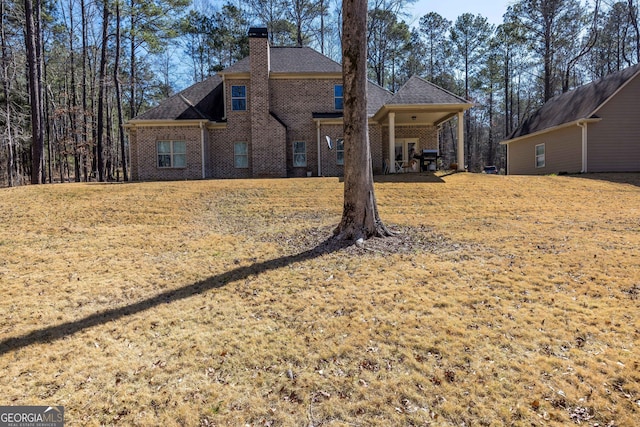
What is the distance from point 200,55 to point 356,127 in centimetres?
3041

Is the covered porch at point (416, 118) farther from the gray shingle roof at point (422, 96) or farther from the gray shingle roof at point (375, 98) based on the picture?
the gray shingle roof at point (375, 98)

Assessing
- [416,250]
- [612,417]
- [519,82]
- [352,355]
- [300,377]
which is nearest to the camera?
[612,417]

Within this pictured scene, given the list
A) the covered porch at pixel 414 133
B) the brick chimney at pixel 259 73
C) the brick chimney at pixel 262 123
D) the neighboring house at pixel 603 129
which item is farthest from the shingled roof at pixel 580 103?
the brick chimney at pixel 259 73

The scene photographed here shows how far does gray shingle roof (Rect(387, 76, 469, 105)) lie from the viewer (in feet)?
48.3

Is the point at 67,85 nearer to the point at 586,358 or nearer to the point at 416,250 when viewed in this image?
the point at 416,250

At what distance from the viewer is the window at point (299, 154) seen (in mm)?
18188

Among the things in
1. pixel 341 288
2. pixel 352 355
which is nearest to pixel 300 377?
pixel 352 355

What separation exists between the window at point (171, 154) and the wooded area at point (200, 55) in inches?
199

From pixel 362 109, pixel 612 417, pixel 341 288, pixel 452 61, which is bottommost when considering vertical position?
pixel 612 417

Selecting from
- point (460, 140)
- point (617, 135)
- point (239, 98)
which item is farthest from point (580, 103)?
point (239, 98)

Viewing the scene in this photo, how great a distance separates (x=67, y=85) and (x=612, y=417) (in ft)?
123

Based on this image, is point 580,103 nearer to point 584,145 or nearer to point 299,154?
point 584,145

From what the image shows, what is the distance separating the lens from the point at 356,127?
6.80 meters

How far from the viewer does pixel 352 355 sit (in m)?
3.47
